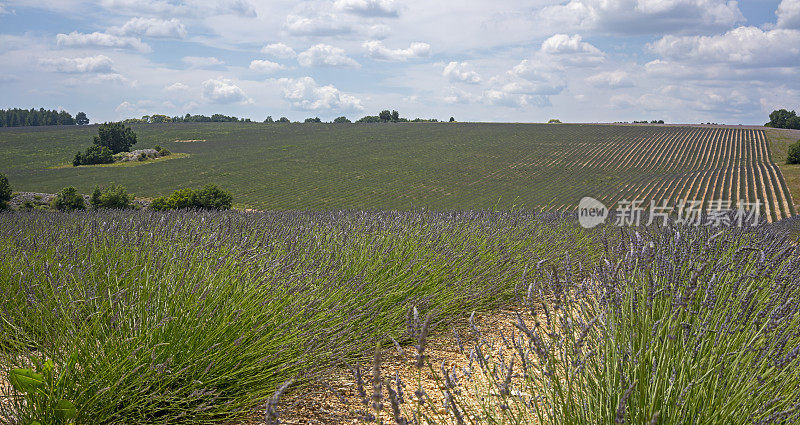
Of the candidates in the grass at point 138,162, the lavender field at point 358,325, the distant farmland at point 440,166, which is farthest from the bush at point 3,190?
the lavender field at point 358,325

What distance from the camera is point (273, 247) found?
4.58 m

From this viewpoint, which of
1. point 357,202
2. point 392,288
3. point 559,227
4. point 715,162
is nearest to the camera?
point 392,288

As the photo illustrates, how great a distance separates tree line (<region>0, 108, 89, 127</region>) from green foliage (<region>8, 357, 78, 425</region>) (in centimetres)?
13342

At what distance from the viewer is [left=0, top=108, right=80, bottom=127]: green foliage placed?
113 meters

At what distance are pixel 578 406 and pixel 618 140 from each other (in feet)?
229

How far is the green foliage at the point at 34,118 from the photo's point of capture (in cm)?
11306

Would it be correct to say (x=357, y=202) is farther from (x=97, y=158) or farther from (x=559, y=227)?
(x=97, y=158)

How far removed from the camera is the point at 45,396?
2.28 metres

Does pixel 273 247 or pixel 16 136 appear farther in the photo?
pixel 16 136

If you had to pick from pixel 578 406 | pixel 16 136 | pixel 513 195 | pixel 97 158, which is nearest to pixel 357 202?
pixel 513 195

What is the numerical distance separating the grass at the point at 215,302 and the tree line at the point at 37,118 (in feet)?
426

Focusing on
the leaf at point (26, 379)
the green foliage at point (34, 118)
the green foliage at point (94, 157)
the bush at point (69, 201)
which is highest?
the green foliage at point (34, 118)

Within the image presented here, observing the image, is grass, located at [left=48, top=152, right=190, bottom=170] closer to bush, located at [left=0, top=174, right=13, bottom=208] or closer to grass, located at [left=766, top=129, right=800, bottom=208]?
bush, located at [left=0, top=174, right=13, bottom=208]

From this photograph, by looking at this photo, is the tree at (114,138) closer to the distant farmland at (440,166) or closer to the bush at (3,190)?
the distant farmland at (440,166)
